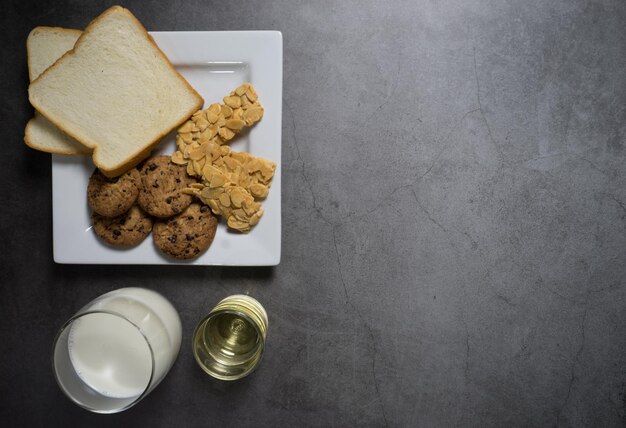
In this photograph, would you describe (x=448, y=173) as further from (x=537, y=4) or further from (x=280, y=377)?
(x=280, y=377)

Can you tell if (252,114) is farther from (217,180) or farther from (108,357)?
(108,357)

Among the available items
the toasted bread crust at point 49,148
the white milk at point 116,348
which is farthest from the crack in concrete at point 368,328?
the toasted bread crust at point 49,148

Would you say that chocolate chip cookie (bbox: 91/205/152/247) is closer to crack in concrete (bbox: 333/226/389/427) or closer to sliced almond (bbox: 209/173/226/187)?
sliced almond (bbox: 209/173/226/187)

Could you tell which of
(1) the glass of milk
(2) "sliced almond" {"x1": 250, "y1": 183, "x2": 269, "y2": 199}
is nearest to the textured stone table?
(2) "sliced almond" {"x1": 250, "y1": 183, "x2": 269, "y2": 199}

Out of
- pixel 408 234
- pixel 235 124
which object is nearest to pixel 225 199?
pixel 235 124

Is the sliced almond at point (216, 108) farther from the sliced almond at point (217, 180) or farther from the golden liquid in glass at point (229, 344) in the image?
the golden liquid in glass at point (229, 344)

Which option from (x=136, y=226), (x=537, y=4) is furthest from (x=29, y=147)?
(x=537, y=4)
